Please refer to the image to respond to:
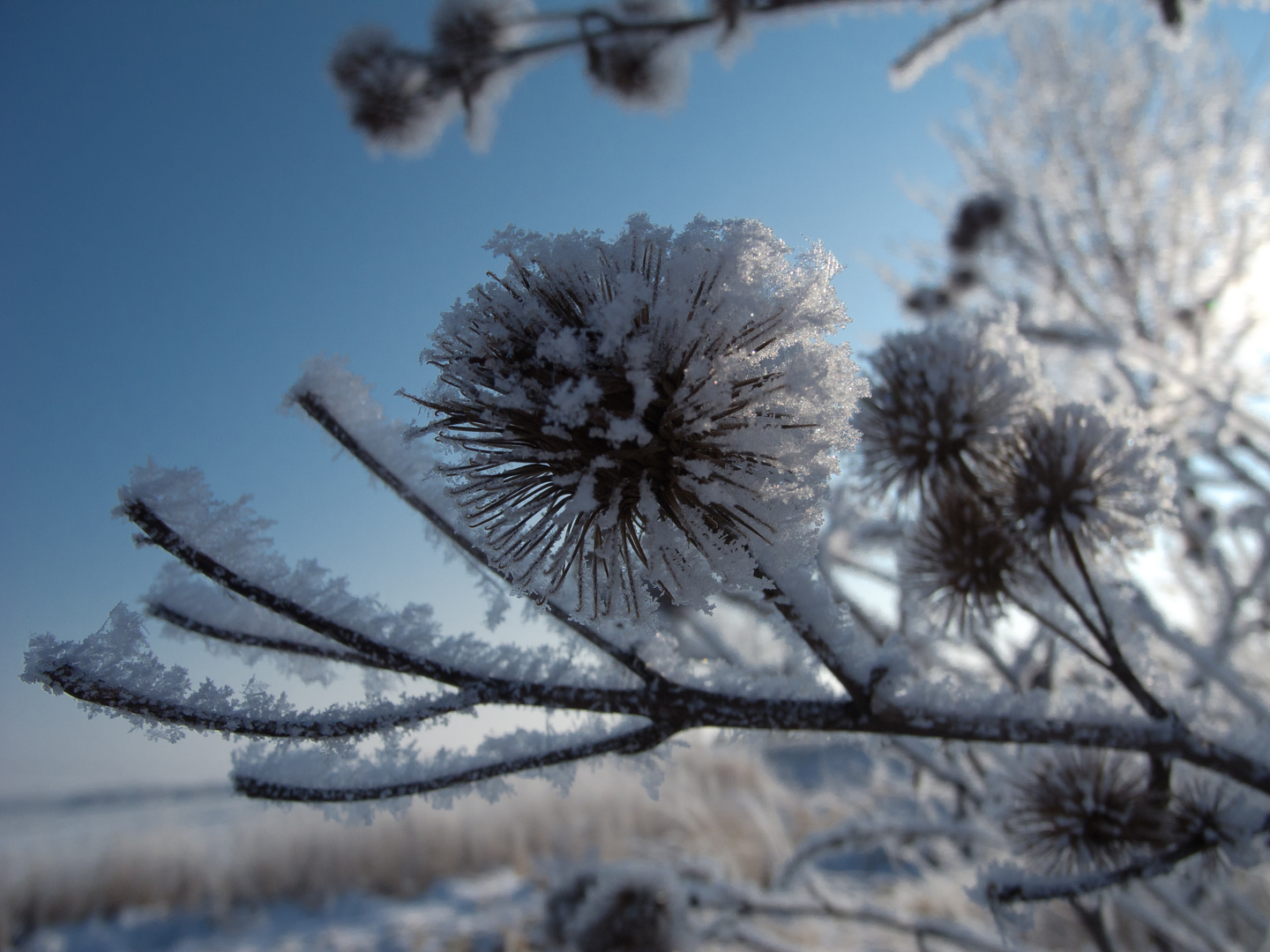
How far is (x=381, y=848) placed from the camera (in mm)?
5215

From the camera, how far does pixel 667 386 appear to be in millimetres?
629

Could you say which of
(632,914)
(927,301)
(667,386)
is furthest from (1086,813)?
(927,301)

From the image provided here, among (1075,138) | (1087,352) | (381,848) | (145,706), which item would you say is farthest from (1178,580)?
(381,848)

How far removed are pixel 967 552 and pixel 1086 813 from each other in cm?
63

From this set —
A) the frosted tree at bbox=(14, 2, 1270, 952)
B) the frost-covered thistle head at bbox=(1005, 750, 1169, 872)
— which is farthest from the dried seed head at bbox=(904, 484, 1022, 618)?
the frost-covered thistle head at bbox=(1005, 750, 1169, 872)

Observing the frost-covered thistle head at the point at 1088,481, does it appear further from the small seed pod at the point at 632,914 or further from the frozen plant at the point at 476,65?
the frozen plant at the point at 476,65

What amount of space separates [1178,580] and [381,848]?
6.75m

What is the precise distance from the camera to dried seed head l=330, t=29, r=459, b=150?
285 centimetres

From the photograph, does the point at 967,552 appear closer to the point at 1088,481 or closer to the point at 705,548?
the point at 1088,481

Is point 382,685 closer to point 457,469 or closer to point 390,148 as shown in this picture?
point 457,469

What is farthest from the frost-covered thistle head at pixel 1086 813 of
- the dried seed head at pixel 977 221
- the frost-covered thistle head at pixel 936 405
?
the dried seed head at pixel 977 221

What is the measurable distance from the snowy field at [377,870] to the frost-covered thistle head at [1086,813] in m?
1.35

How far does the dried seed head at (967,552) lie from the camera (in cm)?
122

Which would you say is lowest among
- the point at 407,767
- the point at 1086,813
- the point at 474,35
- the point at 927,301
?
the point at 1086,813
